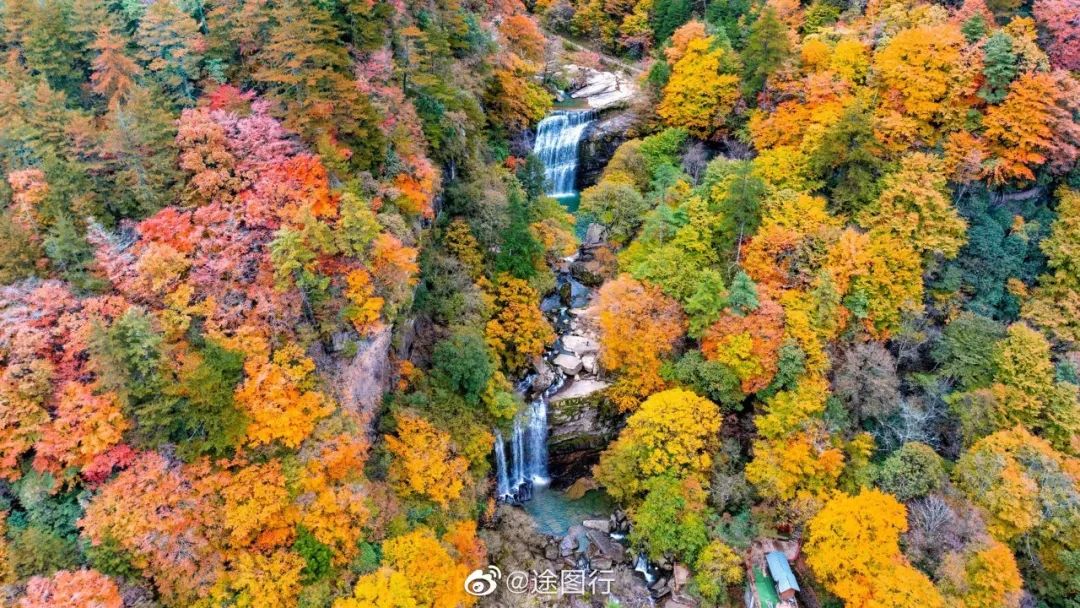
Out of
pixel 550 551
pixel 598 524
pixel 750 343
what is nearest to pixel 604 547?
pixel 598 524

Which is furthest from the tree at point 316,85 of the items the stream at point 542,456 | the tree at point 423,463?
the stream at point 542,456

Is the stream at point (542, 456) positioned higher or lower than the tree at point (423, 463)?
lower

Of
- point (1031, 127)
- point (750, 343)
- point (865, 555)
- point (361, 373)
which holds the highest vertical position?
point (1031, 127)

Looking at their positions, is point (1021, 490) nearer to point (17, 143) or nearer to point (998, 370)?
point (998, 370)

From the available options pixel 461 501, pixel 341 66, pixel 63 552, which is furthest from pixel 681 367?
pixel 63 552

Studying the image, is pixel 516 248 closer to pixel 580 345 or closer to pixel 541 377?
pixel 580 345

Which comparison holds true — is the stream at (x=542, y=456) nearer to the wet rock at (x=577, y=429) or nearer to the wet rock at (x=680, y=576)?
the wet rock at (x=577, y=429)
